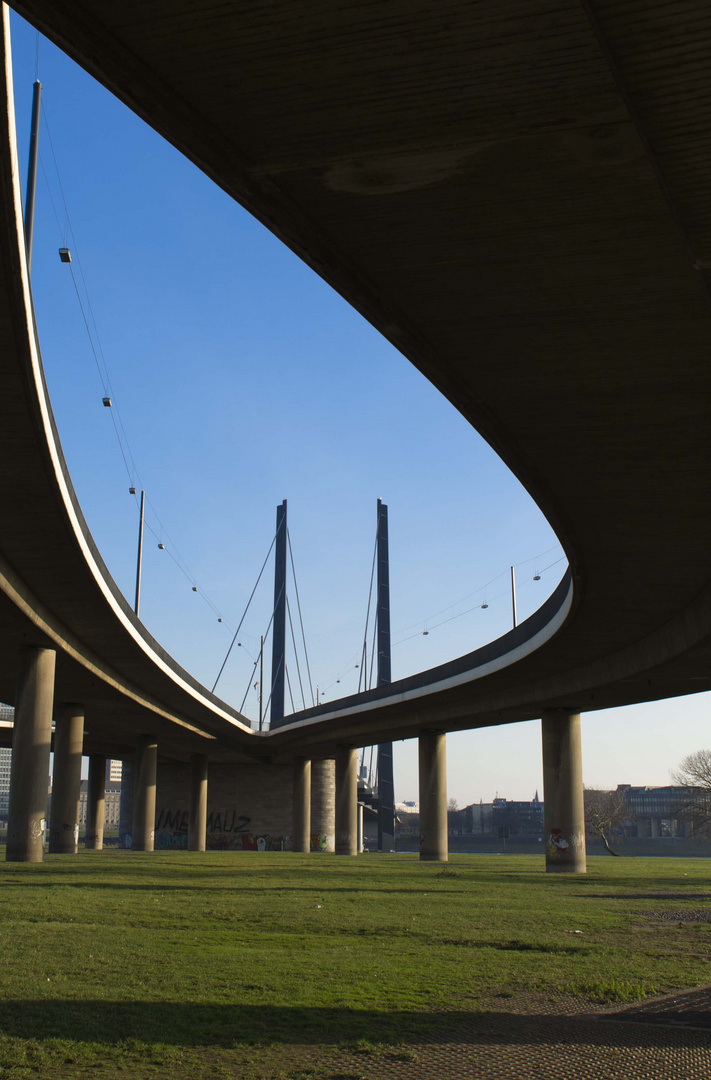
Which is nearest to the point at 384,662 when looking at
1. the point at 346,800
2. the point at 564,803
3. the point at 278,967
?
the point at 346,800

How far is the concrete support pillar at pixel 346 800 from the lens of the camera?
67.8 meters

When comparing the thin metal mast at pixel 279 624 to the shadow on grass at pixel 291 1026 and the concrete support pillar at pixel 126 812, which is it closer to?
the concrete support pillar at pixel 126 812

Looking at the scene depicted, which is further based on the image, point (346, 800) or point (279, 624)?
point (279, 624)

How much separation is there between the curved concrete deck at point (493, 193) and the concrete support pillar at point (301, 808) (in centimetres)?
5832

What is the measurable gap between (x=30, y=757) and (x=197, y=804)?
44.0m

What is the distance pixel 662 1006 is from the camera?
28.7 feet

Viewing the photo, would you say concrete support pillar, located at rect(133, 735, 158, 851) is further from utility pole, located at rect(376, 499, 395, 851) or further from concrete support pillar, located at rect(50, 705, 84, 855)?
utility pole, located at rect(376, 499, 395, 851)

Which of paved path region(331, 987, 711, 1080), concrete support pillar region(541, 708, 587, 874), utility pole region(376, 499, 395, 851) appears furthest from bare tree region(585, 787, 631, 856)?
paved path region(331, 987, 711, 1080)

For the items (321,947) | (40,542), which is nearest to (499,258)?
(321,947)

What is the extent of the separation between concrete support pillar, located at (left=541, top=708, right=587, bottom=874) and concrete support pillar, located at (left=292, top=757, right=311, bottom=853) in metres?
34.8

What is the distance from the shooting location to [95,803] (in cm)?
8144

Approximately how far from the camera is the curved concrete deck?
24.8 feet

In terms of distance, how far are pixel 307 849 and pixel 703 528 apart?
58.5 m

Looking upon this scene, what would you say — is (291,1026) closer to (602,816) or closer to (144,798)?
(144,798)
